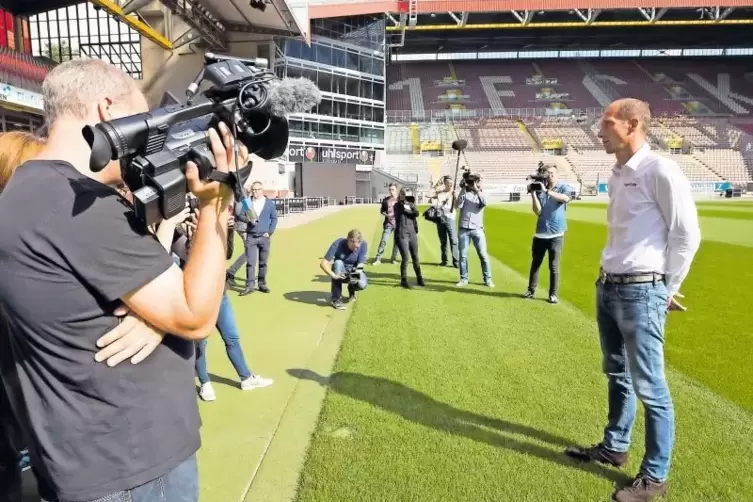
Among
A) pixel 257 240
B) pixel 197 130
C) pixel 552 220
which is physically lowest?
pixel 257 240

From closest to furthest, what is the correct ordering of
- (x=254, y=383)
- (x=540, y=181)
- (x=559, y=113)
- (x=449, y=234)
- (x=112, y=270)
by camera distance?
(x=112, y=270), (x=254, y=383), (x=540, y=181), (x=449, y=234), (x=559, y=113)

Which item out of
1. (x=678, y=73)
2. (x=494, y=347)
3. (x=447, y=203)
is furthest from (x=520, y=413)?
(x=678, y=73)

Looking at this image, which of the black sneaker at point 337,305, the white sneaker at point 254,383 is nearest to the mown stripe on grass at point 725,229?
the black sneaker at point 337,305

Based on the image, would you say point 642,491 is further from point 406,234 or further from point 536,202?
point 406,234

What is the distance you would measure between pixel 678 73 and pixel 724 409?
68.3 metres

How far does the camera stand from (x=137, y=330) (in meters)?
1.35

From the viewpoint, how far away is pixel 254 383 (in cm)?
448

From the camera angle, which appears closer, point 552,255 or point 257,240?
point 552,255

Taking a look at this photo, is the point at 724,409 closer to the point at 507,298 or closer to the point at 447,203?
the point at 507,298

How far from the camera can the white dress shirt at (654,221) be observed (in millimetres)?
2736

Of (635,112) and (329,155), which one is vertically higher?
(329,155)

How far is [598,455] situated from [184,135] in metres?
3.18

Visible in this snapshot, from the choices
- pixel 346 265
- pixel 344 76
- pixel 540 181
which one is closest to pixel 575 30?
pixel 344 76

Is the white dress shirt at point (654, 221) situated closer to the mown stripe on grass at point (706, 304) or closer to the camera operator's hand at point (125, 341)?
the mown stripe on grass at point (706, 304)
